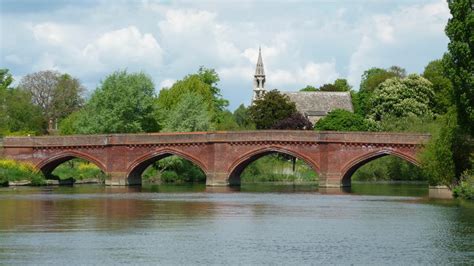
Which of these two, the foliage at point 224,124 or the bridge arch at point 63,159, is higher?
the foliage at point 224,124

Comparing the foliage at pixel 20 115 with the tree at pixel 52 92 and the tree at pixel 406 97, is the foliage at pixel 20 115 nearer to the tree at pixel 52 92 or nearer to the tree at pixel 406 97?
the tree at pixel 52 92

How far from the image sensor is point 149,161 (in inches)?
2872

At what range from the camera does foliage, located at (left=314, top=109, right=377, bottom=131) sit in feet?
289

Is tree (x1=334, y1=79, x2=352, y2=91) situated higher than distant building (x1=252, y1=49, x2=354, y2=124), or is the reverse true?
tree (x1=334, y1=79, x2=352, y2=91)

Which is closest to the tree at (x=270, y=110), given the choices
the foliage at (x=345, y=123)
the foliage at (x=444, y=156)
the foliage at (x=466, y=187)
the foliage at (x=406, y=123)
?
the foliage at (x=345, y=123)

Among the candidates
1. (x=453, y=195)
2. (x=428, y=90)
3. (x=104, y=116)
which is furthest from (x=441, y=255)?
(x=428, y=90)

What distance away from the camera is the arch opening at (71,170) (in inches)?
2899

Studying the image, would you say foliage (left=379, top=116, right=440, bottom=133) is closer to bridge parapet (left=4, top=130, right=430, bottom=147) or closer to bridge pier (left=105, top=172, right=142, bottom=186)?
bridge parapet (left=4, top=130, right=430, bottom=147)

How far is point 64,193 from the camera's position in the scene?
58781mm

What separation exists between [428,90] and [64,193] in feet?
130

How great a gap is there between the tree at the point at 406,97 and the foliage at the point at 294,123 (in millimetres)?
6631

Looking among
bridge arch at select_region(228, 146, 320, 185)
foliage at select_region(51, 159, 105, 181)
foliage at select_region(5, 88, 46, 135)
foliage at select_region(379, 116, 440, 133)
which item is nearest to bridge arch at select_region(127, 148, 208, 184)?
bridge arch at select_region(228, 146, 320, 185)

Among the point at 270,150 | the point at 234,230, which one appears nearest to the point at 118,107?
the point at 270,150

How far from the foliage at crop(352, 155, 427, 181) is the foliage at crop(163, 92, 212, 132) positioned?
41.7ft
